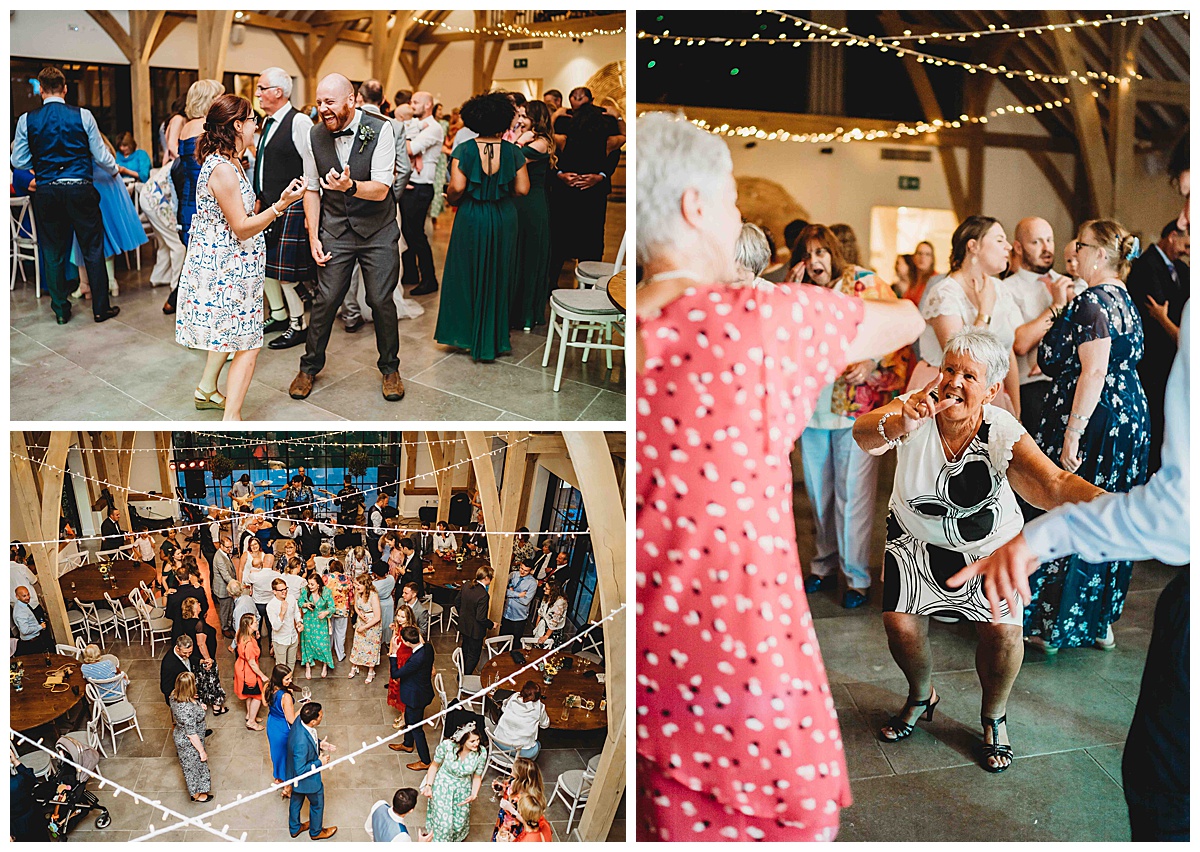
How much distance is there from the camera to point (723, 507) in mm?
2553

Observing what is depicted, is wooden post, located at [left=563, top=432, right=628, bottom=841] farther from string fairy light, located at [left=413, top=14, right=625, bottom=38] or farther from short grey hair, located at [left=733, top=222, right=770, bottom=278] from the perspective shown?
string fairy light, located at [left=413, top=14, right=625, bottom=38]

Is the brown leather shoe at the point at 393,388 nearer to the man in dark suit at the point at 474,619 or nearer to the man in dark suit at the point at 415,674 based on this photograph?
the man in dark suit at the point at 474,619

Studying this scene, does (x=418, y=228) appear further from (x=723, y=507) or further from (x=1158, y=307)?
(x=1158, y=307)

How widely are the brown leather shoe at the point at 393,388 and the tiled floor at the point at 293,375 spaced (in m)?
0.03

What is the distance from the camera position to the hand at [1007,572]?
2.70 meters

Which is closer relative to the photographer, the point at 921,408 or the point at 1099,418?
the point at 921,408

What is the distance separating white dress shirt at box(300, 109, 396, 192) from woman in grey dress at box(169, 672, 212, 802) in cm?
187

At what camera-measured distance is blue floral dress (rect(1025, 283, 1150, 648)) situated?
2.94 metres

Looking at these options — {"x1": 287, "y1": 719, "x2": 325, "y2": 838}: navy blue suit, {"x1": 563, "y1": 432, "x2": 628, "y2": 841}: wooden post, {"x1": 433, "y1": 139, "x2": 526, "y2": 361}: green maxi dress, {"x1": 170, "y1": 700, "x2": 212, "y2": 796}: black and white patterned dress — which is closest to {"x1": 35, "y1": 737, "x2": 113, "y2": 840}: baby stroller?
{"x1": 170, "y1": 700, "x2": 212, "y2": 796}: black and white patterned dress

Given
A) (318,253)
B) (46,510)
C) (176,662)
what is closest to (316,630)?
(176,662)

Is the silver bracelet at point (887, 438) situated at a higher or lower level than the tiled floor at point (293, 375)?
lower

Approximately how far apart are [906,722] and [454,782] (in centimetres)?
149

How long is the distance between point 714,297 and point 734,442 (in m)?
0.39

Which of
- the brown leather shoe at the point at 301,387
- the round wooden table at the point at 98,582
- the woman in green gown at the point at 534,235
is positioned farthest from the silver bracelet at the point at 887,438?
the round wooden table at the point at 98,582
